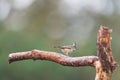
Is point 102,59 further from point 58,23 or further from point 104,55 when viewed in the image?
point 58,23

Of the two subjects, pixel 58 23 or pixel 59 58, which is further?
pixel 58 23

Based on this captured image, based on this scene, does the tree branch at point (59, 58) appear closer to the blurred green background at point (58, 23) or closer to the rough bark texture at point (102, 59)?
the rough bark texture at point (102, 59)

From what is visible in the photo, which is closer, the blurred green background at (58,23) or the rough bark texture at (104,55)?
the rough bark texture at (104,55)

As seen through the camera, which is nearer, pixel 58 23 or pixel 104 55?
pixel 104 55

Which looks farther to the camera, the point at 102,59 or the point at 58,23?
the point at 58,23

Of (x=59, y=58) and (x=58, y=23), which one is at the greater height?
(x=58, y=23)

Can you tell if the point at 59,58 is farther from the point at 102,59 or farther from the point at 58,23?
the point at 58,23

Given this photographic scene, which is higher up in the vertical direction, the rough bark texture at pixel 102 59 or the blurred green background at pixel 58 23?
the blurred green background at pixel 58 23

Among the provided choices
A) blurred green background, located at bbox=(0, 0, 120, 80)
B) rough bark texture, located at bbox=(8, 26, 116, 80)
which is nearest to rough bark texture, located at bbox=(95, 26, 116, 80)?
rough bark texture, located at bbox=(8, 26, 116, 80)

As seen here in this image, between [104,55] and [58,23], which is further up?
[58,23]

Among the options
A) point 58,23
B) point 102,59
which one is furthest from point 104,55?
point 58,23

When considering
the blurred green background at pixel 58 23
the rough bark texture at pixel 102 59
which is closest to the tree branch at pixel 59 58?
the rough bark texture at pixel 102 59
